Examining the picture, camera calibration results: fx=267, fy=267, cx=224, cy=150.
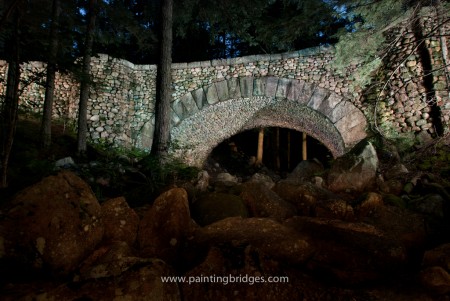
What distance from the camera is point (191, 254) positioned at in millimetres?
2082

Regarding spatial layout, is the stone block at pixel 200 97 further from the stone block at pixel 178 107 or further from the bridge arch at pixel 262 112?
the stone block at pixel 178 107

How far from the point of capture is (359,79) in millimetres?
6496

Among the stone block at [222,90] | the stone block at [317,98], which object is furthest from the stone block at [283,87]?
the stone block at [222,90]

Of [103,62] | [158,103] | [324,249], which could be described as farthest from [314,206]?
[103,62]

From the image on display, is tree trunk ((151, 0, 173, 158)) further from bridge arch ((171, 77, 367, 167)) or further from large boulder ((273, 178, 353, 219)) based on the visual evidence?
large boulder ((273, 178, 353, 219))

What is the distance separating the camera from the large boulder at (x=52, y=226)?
1704 mm

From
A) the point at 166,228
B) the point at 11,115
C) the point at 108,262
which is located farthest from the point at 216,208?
the point at 11,115

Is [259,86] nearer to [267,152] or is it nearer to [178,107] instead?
[178,107]

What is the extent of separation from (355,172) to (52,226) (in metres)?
4.11

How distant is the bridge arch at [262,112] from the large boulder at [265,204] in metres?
3.73

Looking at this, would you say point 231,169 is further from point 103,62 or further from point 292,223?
point 292,223

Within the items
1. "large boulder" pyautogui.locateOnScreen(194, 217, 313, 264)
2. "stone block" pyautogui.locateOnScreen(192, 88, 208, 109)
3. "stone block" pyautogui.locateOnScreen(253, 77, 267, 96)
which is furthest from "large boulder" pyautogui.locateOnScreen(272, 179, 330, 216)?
"stone block" pyautogui.locateOnScreen(192, 88, 208, 109)

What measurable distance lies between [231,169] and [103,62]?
25.8ft

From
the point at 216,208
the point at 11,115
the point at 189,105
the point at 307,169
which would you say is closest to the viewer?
the point at 11,115
